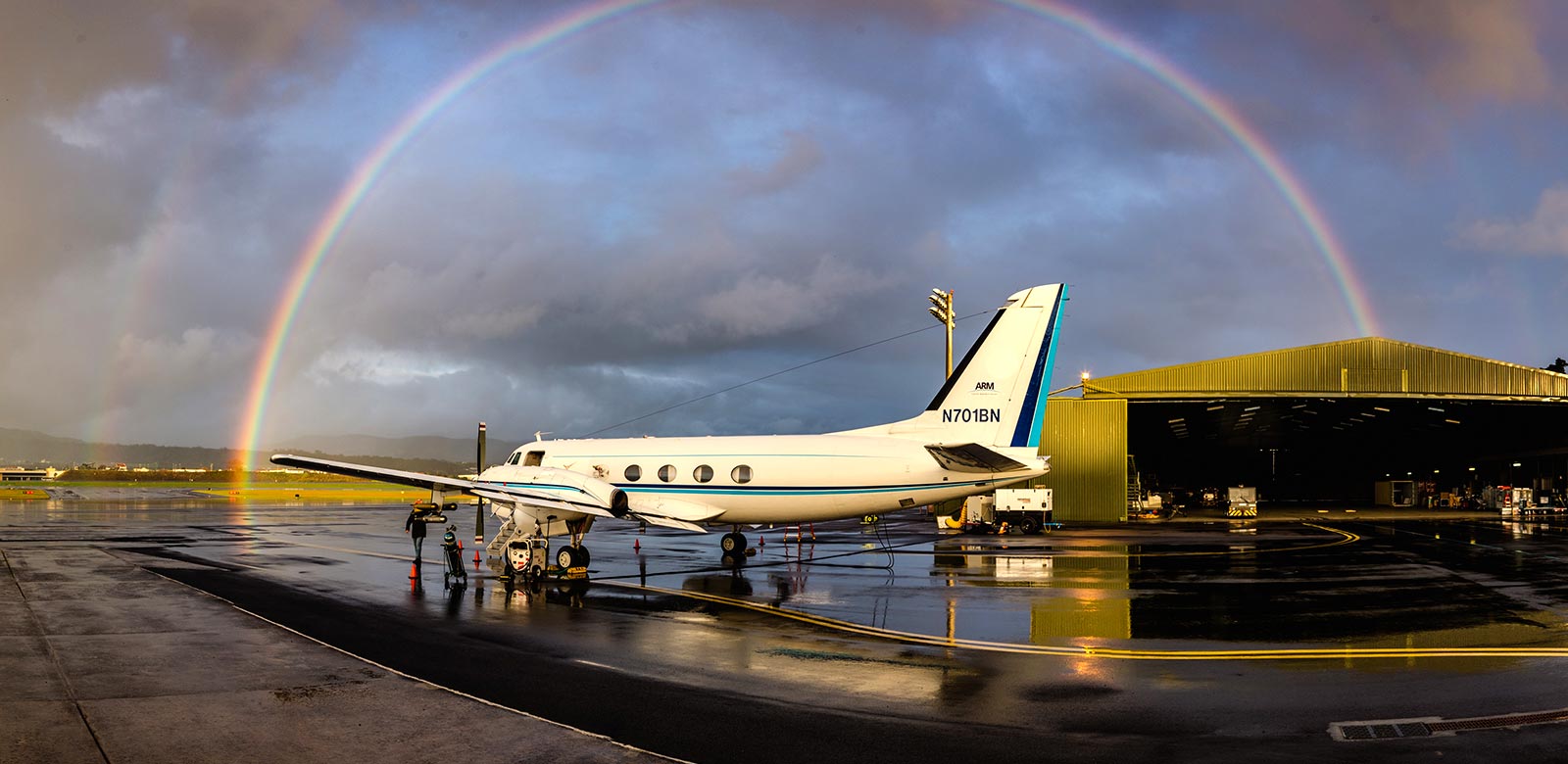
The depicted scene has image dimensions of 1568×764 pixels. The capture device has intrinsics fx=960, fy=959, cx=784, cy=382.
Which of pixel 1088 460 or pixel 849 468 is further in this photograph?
pixel 1088 460

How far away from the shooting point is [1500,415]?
210 feet

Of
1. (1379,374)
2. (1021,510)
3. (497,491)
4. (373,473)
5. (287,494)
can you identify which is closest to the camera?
(373,473)

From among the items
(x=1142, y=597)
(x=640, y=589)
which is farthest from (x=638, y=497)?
(x=1142, y=597)

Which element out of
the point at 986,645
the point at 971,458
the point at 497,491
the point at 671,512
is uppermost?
the point at 971,458

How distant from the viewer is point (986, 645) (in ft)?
48.5

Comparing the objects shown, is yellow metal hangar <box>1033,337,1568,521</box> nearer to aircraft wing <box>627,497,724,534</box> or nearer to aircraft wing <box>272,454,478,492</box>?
aircraft wing <box>627,497,724,534</box>

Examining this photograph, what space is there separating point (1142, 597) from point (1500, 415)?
195 ft

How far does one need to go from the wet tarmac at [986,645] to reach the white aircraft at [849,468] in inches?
71.4

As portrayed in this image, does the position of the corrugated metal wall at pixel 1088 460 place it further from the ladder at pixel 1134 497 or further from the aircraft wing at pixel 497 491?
the aircraft wing at pixel 497 491

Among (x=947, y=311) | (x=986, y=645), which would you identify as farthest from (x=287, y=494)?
(x=986, y=645)

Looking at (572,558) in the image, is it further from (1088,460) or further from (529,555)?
(1088,460)

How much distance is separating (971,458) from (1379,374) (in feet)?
127

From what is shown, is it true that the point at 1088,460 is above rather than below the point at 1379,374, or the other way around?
below

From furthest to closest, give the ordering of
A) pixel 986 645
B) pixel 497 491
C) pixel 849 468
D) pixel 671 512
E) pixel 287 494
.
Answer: pixel 287 494, pixel 671 512, pixel 849 468, pixel 497 491, pixel 986 645
